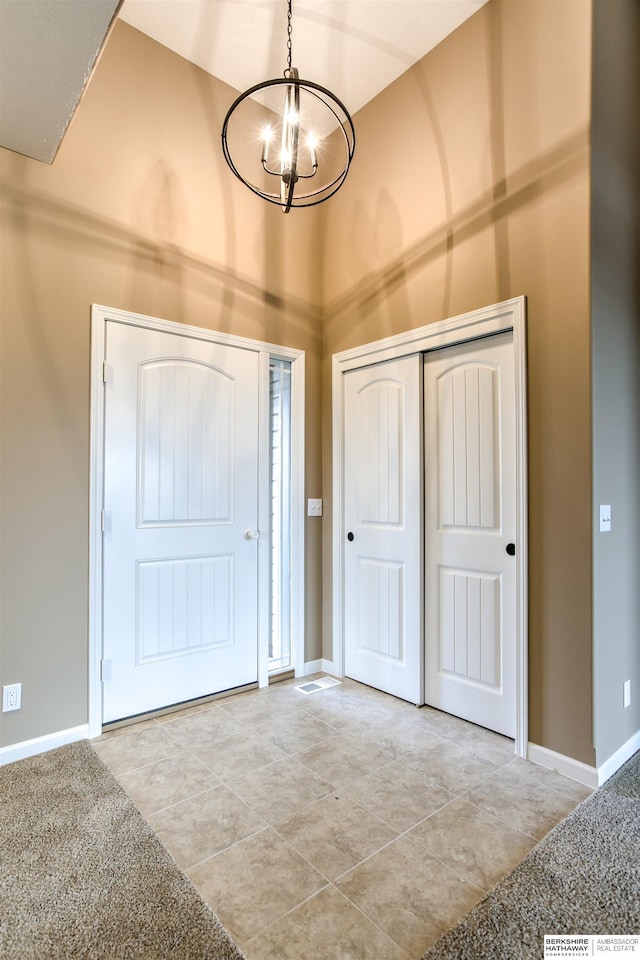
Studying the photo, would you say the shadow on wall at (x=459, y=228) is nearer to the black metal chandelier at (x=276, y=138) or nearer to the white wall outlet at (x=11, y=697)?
the black metal chandelier at (x=276, y=138)

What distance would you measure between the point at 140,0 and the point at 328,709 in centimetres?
398

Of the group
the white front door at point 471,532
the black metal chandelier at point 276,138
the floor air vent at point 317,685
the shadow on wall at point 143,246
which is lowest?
the floor air vent at point 317,685

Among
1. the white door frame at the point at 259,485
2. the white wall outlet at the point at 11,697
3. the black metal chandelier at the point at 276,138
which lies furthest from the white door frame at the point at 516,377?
the white wall outlet at the point at 11,697

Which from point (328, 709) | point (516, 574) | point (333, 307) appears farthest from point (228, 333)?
point (328, 709)

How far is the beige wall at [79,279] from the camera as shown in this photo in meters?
2.30

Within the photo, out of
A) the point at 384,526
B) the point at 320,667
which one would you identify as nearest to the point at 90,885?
the point at 320,667

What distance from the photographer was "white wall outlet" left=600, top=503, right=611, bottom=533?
2.13 m

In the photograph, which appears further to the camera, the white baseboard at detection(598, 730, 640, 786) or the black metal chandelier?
the black metal chandelier

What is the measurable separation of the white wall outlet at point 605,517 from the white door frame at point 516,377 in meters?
0.31

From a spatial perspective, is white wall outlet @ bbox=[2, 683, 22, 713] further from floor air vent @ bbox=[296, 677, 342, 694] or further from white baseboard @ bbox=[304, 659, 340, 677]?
white baseboard @ bbox=[304, 659, 340, 677]

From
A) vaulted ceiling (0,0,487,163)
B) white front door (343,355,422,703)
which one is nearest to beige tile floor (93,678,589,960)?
white front door (343,355,422,703)

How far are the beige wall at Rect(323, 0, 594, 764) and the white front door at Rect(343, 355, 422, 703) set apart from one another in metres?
0.42

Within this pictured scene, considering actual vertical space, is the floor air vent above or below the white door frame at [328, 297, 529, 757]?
below

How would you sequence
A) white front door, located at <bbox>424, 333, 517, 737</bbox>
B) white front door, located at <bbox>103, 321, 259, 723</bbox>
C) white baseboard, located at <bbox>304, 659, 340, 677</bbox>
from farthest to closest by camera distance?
1. white baseboard, located at <bbox>304, 659, 340, 677</bbox>
2. white front door, located at <bbox>103, 321, 259, 723</bbox>
3. white front door, located at <bbox>424, 333, 517, 737</bbox>
